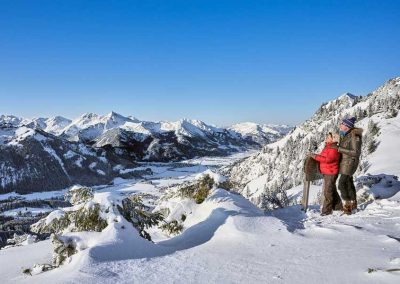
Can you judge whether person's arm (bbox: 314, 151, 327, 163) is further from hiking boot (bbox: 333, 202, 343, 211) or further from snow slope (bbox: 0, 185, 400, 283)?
snow slope (bbox: 0, 185, 400, 283)

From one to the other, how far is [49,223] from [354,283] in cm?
789

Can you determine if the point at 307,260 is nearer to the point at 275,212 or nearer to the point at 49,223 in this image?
the point at 49,223

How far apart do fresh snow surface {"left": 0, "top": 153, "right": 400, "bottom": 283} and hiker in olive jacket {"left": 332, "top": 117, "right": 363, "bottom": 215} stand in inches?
68.1

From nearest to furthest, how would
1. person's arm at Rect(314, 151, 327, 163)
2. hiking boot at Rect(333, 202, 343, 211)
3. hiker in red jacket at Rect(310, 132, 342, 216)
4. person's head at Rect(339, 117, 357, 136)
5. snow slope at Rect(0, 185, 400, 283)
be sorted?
snow slope at Rect(0, 185, 400, 283), person's head at Rect(339, 117, 357, 136), hiker in red jacket at Rect(310, 132, 342, 216), person's arm at Rect(314, 151, 327, 163), hiking boot at Rect(333, 202, 343, 211)

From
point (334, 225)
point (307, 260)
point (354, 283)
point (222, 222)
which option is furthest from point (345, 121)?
point (354, 283)

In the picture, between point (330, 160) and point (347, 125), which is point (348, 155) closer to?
point (330, 160)

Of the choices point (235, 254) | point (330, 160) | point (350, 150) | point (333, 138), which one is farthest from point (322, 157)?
point (235, 254)

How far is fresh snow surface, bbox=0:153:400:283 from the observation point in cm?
696

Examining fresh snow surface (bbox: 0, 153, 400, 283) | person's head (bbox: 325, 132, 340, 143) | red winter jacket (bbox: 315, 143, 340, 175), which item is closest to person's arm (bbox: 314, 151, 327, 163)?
red winter jacket (bbox: 315, 143, 340, 175)

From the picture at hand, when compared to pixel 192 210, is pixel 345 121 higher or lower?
higher

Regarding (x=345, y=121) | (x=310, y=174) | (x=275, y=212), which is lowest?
(x=275, y=212)

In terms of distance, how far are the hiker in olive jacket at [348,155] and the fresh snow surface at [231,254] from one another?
173 cm

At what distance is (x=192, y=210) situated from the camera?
1340 cm

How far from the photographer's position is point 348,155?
13656mm
